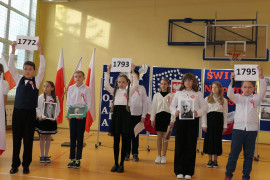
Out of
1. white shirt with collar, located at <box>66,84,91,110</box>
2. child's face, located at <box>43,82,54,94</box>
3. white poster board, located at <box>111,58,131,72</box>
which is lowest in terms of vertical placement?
white shirt with collar, located at <box>66,84,91,110</box>

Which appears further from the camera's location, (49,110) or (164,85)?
(164,85)

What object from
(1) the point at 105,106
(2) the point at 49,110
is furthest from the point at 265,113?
(2) the point at 49,110

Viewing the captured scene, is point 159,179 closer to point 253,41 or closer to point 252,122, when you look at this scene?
point 252,122

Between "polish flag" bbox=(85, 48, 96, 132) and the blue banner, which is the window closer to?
"polish flag" bbox=(85, 48, 96, 132)

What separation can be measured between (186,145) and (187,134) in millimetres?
151

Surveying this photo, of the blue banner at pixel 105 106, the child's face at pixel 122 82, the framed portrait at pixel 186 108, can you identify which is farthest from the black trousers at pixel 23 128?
the blue banner at pixel 105 106

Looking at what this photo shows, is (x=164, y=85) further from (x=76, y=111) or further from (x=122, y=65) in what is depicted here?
(x=76, y=111)

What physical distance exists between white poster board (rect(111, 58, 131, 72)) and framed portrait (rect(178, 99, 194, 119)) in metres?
1.00

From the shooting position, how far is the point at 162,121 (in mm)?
4965

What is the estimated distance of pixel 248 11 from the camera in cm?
862

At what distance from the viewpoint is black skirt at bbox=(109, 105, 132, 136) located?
13.0 feet

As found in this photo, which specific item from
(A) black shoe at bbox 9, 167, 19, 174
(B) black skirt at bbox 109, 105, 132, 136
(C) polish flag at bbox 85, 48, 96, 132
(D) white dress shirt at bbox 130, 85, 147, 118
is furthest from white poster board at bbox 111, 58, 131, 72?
(A) black shoe at bbox 9, 167, 19, 174

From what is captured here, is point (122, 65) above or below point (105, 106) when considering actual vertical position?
above

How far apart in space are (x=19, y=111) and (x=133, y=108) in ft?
6.47
